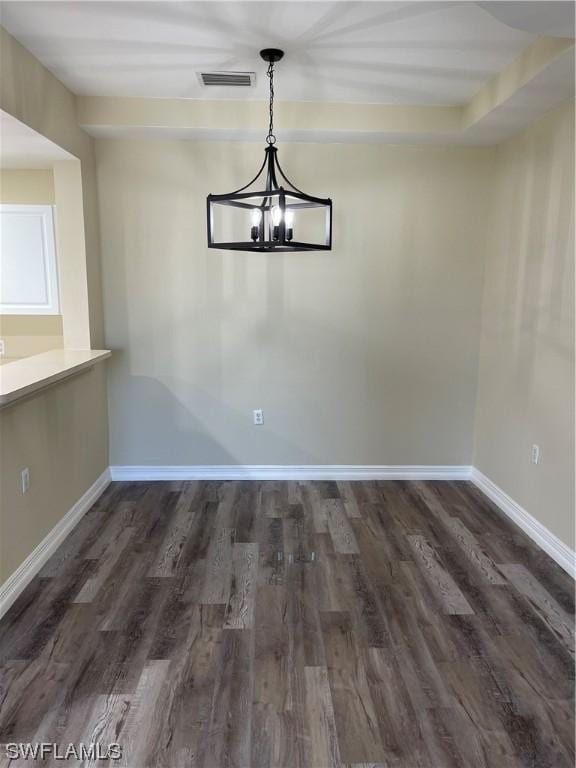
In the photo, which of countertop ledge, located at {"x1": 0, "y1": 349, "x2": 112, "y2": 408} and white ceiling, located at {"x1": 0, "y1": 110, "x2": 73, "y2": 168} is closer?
countertop ledge, located at {"x1": 0, "y1": 349, "x2": 112, "y2": 408}

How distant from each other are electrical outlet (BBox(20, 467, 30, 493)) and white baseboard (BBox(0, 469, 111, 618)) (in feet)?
1.15

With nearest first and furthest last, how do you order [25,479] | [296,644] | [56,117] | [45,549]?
1. [296,644]
2. [25,479]
3. [45,549]
4. [56,117]

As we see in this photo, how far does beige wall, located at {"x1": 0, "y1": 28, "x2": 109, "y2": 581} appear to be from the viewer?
7.79ft

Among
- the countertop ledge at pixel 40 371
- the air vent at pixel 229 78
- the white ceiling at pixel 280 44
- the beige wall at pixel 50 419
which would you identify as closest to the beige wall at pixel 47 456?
the beige wall at pixel 50 419

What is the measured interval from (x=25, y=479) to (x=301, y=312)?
2146 millimetres

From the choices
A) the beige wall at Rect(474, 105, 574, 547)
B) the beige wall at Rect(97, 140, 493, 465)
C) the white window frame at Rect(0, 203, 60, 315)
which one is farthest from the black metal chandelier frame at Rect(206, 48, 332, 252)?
the white window frame at Rect(0, 203, 60, 315)

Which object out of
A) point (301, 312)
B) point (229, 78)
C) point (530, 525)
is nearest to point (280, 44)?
point (229, 78)

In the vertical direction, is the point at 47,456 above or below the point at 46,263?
below

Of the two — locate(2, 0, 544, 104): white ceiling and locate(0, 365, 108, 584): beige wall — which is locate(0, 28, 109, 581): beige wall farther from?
locate(2, 0, 544, 104): white ceiling

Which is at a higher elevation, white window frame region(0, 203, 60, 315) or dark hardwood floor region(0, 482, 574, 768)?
white window frame region(0, 203, 60, 315)

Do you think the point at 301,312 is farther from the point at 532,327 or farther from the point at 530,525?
the point at 530,525

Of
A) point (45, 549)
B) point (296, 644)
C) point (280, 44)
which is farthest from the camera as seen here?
point (45, 549)

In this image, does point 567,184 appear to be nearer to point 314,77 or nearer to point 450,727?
point 314,77

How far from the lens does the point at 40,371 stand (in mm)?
2596
